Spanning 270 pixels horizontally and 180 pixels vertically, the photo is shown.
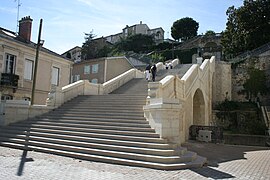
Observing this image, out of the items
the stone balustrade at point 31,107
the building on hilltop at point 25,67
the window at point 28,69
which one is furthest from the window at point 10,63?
the stone balustrade at point 31,107

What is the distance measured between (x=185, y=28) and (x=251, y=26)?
2749 centimetres

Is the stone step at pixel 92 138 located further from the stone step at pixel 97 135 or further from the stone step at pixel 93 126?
the stone step at pixel 93 126

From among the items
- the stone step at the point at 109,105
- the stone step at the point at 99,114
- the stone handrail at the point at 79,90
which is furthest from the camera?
the stone handrail at the point at 79,90

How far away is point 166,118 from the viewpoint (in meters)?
8.57

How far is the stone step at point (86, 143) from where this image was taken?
7574 millimetres

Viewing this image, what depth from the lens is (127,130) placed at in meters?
9.16

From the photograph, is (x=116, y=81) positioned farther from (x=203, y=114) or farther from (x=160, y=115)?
(x=160, y=115)

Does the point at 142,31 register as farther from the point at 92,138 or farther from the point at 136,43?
the point at 92,138

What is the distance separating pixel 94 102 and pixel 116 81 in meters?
4.75

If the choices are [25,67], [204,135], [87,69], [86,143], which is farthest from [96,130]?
[87,69]

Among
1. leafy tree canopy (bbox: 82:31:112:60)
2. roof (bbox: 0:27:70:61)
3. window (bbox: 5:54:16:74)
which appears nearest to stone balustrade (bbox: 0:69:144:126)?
window (bbox: 5:54:16:74)

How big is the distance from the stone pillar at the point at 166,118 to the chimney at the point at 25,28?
15468 mm

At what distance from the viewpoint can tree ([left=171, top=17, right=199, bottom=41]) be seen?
5675cm

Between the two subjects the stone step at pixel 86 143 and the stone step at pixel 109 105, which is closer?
the stone step at pixel 86 143
